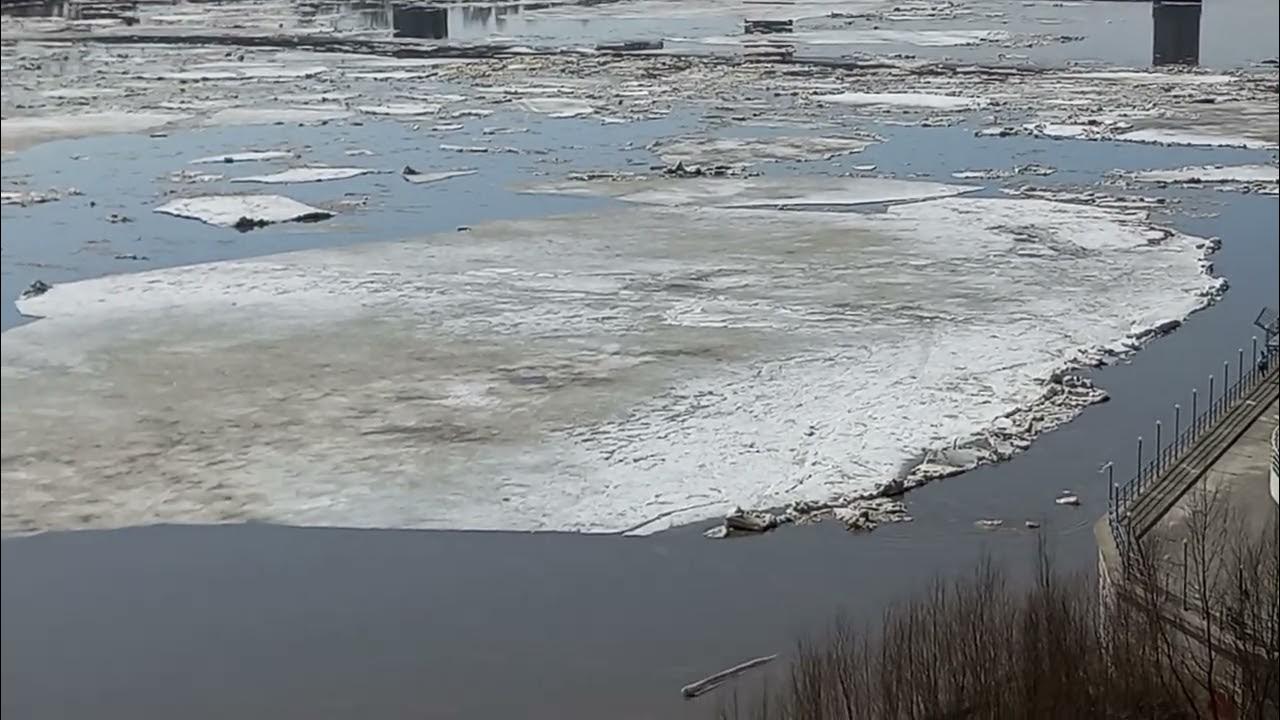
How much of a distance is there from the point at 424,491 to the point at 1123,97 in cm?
1188

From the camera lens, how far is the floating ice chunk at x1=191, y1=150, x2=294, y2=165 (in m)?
11.6

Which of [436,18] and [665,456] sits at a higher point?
[436,18]

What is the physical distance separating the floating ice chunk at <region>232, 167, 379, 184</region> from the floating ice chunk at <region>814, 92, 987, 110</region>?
236 inches

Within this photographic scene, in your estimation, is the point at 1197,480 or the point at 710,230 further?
the point at 710,230

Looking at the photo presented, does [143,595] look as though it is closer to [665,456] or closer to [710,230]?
A: [665,456]

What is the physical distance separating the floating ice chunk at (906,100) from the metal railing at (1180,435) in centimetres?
841

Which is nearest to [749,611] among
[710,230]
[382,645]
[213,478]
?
[382,645]

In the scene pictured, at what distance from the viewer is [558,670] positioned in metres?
4.71

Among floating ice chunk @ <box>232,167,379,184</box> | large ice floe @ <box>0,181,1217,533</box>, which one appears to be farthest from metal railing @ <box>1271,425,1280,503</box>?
floating ice chunk @ <box>232,167,379,184</box>

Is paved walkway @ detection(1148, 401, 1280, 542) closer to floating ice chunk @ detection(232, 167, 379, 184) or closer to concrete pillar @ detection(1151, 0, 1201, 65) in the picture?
concrete pillar @ detection(1151, 0, 1201, 65)

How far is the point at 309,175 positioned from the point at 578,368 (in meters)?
5.30

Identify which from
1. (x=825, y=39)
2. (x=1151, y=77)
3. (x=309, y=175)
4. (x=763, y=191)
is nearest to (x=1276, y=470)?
(x=763, y=191)

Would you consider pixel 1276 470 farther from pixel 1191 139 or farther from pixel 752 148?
pixel 1191 139

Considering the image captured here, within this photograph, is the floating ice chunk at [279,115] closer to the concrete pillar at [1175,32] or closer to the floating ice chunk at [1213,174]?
the floating ice chunk at [1213,174]
